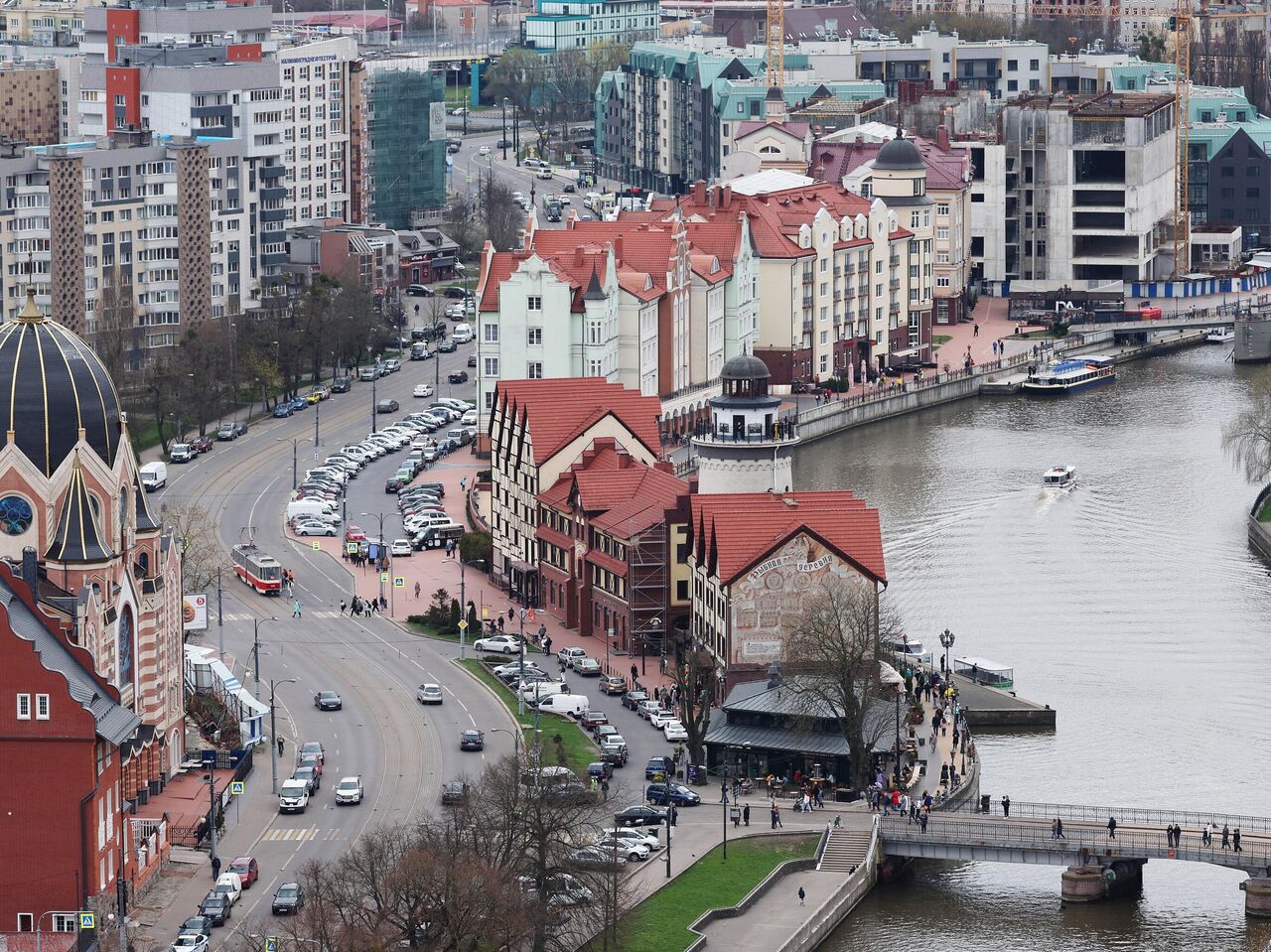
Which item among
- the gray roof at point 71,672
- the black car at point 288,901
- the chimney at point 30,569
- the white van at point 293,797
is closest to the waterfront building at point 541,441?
the white van at point 293,797

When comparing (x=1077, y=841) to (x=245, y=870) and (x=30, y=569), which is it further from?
(x=30, y=569)

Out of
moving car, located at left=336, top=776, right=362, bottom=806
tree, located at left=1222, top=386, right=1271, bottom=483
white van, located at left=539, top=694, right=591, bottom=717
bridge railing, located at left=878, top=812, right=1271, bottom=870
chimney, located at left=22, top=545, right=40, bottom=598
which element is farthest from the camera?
tree, located at left=1222, top=386, right=1271, bottom=483

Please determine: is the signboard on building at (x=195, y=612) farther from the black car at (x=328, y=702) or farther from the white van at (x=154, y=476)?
the white van at (x=154, y=476)

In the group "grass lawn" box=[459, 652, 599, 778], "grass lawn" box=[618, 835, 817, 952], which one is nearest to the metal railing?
"grass lawn" box=[618, 835, 817, 952]

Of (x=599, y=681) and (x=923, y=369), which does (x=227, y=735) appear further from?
(x=923, y=369)

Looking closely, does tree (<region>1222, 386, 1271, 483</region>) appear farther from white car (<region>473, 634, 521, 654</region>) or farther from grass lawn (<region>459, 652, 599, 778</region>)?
grass lawn (<region>459, 652, 599, 778</region>)

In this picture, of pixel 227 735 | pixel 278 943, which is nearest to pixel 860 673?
pixel 227 735
